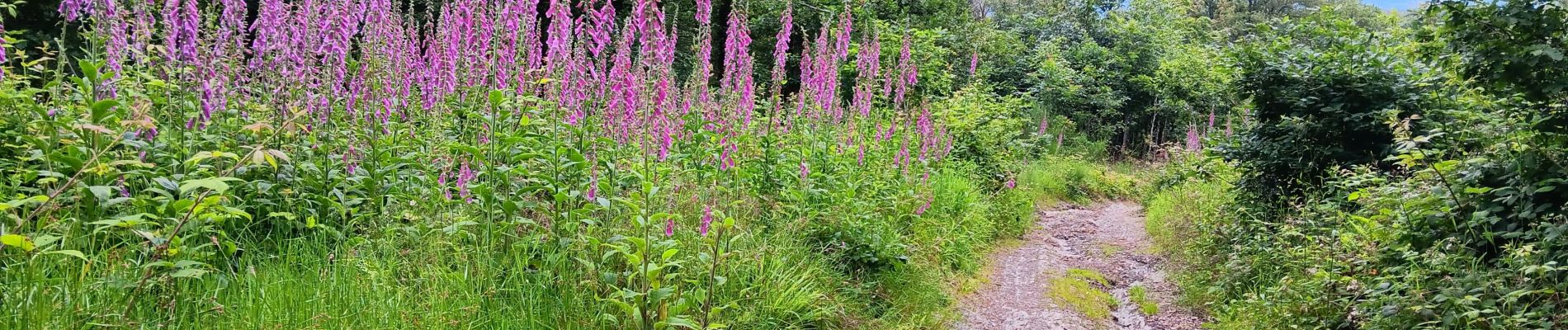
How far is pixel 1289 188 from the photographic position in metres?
6.44

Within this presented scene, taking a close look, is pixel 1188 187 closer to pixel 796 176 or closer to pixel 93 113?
pixel 796 176

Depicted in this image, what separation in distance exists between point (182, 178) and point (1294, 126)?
7.00 metres

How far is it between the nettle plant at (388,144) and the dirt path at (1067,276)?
1444 mm

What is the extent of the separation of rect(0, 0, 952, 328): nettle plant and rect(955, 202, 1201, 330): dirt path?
1.44 m

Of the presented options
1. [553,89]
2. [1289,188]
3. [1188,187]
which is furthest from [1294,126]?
[553,89]

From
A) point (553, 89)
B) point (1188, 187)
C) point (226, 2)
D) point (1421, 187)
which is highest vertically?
point (226, 2)

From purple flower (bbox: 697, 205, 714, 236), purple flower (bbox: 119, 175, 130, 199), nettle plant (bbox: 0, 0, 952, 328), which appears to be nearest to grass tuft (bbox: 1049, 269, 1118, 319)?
nettle plant (bbox: 0, 0, 952, 328)

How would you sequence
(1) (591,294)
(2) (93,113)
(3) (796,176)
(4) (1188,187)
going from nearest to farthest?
1. (2) (93,113)
2. (1) (591,294)
3. (3) (796,176)
4. (4) (1188,187)

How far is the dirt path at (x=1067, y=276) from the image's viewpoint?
524 cm

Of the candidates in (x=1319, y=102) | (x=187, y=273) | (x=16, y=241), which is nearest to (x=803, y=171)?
(x=187, y=273)

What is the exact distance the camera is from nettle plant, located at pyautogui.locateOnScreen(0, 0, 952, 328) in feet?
9.01

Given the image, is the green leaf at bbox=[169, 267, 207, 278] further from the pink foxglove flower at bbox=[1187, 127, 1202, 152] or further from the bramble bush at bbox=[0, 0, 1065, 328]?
the pink foxglove flower at bbox=[1187, 127, 1202, 152]

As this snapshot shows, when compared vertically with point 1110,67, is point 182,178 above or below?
below

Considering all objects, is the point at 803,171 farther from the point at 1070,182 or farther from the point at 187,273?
the point at 1070,182
